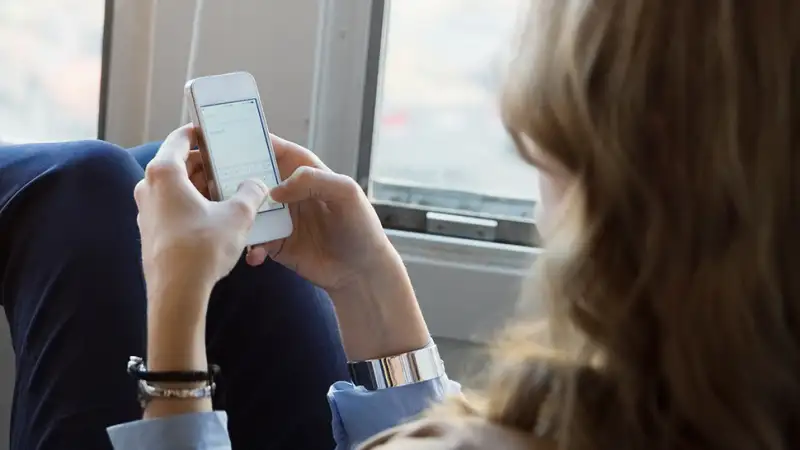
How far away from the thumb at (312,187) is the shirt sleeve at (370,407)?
152 mm

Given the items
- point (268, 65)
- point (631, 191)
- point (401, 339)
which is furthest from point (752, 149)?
point (268, 65)

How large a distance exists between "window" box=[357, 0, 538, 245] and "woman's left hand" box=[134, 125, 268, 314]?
522 millimetres

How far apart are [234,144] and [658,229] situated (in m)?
0.38

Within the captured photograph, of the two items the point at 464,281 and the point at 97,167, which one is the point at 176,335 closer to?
the point at 97,167

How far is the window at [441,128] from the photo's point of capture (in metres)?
1.15

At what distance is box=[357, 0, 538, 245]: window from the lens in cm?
115

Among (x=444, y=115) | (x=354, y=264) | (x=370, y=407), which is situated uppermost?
(x=444, y=115)

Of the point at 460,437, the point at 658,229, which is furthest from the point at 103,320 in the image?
the point at 658,229

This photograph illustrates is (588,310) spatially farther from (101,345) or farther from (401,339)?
(101,345)

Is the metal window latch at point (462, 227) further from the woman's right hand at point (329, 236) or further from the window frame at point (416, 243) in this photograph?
the woman's right hand at point (329, 236)

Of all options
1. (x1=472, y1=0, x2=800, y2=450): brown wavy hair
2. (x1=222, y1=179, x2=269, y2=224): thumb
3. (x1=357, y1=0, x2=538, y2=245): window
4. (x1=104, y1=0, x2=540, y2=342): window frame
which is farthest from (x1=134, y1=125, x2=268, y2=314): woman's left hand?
(x1=357, y1=0, x2=538, y2=245): window

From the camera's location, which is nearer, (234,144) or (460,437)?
(460,437)

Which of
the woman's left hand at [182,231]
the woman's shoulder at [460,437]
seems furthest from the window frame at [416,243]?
the woman's shoulder at [460,437]

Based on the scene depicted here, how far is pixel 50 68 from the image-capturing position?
1.20 m
